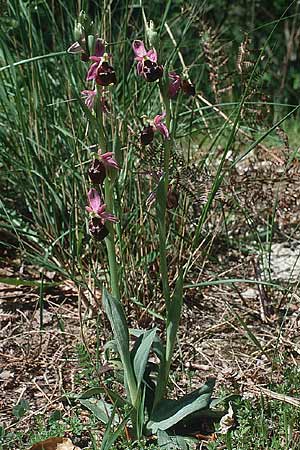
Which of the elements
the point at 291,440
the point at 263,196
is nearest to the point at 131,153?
the point at 263,196

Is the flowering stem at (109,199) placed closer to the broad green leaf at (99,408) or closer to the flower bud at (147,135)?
the flower bud at (147,135)

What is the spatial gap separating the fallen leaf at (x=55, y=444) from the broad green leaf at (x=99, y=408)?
0.26 feet

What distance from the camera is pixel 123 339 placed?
1.52m

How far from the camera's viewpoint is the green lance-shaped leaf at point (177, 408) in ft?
5.09

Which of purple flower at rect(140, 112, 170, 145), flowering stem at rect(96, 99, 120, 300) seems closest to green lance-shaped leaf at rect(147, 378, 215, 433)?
flowering stem at rect(96, 99, 120, 300)

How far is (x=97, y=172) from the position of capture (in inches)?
54.6

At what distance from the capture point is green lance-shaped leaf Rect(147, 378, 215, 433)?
1552 millimetres

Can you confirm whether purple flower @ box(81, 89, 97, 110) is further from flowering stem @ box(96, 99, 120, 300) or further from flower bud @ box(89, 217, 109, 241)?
flower bud @ box(89, 217, 109, 241)

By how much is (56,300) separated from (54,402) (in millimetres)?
496

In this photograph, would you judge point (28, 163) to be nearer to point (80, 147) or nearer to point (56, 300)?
point (80, 147)

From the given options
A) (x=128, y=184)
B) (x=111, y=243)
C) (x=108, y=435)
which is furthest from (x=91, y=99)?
(x=128, y=184)

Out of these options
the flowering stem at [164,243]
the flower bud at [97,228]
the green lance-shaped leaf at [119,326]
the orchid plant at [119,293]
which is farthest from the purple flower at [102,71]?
the green lance-shaped leaf at [119,326]

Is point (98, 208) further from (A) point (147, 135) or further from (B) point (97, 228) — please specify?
(A) point (147, 135)

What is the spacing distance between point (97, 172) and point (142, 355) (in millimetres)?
393
